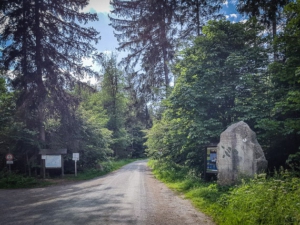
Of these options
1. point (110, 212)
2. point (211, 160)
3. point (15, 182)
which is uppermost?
point (211, 160)

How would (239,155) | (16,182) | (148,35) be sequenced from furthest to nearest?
(148,35)
(16,182)
(239,155)

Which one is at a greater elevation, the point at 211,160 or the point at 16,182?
the point at 211,160

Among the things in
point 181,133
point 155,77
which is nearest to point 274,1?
point 181,133

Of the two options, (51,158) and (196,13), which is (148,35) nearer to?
(196,13)

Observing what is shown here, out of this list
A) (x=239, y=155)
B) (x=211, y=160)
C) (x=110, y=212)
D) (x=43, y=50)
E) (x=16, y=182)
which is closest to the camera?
(x=110, y=212)

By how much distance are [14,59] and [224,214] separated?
1536 centimetres

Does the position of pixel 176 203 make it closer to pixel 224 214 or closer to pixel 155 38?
pixel 224 214

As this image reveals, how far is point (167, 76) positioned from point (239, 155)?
39.5 feet

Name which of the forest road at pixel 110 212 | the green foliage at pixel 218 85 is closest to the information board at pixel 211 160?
the green foliage at pixel 218 85

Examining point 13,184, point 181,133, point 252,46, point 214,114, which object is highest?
point 252,46

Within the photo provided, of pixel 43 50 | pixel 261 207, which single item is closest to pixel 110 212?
pixel 261 207

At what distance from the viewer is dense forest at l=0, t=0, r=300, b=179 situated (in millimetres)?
9531

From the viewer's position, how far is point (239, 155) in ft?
26.4

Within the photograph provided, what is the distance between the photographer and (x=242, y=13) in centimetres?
1333
